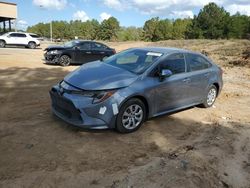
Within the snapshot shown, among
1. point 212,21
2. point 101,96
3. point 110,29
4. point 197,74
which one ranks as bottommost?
point 110,29

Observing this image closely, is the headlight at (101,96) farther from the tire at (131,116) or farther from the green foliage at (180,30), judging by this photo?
the green foliage at (180,30)

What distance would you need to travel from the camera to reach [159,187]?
4.48 meters

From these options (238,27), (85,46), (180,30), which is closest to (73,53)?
(85,46)

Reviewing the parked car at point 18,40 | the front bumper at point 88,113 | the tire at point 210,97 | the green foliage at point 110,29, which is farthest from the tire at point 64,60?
the green foliage at point 110,29

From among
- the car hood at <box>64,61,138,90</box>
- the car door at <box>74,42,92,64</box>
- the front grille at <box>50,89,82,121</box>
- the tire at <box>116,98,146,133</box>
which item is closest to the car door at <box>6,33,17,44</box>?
the car door at <box>74,42,92,64</box>

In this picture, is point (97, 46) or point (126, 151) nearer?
point (126, 151)

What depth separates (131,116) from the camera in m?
6.32

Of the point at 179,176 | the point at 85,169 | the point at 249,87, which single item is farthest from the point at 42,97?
the point at 249,87

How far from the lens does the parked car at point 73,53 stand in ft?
56.2

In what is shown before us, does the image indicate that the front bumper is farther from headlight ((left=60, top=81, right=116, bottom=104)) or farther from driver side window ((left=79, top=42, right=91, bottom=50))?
driver side window ((left=79, top=42, right=91, bottom=50))

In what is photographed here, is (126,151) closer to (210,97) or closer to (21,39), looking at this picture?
(210,97)

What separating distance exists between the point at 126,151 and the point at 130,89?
1.20 metres

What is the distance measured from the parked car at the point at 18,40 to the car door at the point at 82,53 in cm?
1504

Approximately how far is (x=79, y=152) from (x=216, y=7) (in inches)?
2285
